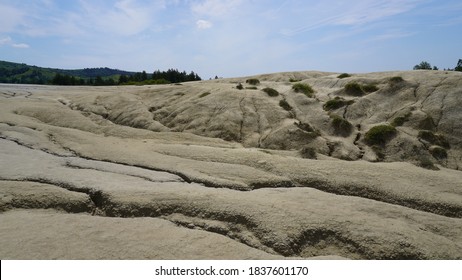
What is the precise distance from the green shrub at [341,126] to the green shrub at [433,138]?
4470 millimetres

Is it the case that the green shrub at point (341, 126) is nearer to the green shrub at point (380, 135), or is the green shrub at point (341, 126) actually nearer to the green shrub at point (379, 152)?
the green shrub at point (380, 135)

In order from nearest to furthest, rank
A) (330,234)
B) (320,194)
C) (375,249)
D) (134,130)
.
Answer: (375,249)
(330,234)
(320,194)
(134,130)

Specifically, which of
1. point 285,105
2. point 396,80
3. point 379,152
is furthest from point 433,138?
point 285,105

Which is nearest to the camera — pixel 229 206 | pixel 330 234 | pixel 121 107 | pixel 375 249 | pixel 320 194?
pixel 375 249

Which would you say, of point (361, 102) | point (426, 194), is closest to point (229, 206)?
point (426, 194)

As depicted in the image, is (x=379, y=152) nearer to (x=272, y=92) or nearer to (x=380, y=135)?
(x=380, y=135)

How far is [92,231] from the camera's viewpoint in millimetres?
9969

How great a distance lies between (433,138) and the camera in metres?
21.4

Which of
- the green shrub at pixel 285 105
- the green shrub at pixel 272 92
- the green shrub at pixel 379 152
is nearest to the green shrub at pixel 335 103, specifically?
the green shrub at pixel 285 105

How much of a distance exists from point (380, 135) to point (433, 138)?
319 cm

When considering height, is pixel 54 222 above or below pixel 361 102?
below

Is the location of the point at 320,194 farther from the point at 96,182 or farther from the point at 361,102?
the point at 361,102

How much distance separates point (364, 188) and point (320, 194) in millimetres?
2310
